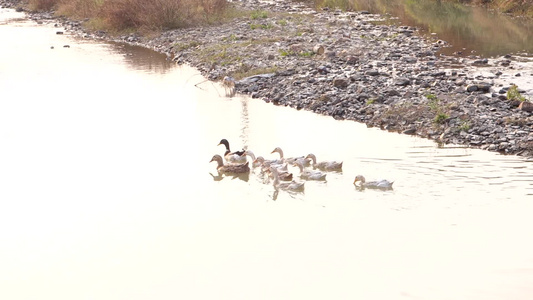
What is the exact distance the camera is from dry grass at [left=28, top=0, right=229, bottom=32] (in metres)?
27.2

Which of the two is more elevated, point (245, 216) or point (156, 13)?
point (156, 13)

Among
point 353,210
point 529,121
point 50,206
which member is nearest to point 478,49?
point 529,121

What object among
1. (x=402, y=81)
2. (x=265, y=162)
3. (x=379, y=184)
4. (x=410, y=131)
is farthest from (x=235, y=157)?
(x=402, y=81)

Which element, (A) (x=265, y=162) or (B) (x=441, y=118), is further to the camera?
(B) (x=441, y=118)

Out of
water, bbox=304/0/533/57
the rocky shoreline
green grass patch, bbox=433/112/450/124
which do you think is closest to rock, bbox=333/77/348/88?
the rocky shoreline

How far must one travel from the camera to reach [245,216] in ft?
33.9

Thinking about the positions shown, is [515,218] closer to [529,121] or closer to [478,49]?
[529,121]

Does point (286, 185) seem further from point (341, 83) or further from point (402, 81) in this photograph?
point (402, 81)

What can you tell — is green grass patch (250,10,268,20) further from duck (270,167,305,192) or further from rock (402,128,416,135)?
duck (270,167,305,192)

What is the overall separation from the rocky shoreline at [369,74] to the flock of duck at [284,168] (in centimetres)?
262

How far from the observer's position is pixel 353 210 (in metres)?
10.3

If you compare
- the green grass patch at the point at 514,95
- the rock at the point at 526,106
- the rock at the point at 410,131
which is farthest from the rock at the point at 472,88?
the rock at the point at 410,131

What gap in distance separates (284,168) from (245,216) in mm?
1516

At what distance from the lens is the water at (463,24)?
21922 millimetres
